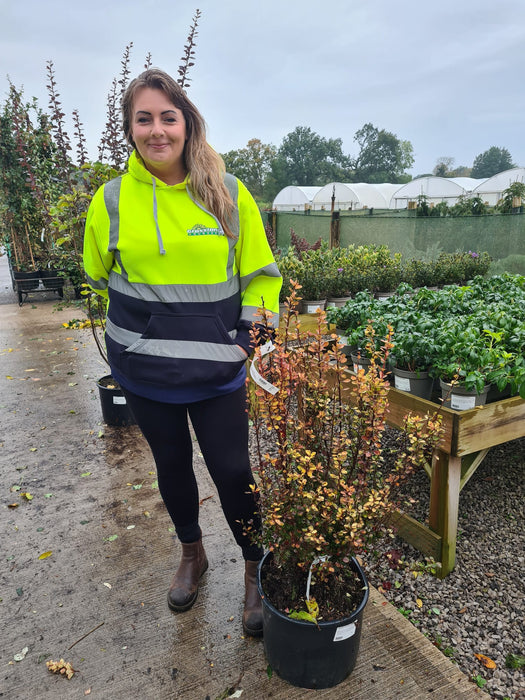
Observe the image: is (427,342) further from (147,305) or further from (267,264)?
(147,305)

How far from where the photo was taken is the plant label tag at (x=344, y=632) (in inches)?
61.6

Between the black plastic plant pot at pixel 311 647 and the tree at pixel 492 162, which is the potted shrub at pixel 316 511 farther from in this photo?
the tree at pixel 492 162

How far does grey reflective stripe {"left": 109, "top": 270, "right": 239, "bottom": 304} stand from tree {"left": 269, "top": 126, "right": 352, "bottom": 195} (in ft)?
226

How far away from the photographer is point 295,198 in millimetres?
39812

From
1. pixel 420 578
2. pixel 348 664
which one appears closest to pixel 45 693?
pixel 348 664

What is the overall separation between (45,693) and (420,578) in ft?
5.43

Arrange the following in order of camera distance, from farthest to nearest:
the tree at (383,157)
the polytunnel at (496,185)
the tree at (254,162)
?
the tree at (383,157) → the tree at (254,162) → the polytunnel at (496,185)

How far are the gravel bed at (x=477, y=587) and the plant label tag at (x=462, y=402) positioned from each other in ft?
2.32

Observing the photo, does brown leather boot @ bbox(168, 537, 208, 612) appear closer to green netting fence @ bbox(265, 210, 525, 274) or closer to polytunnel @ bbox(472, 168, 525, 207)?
green netting fence @ bbox(265, 210, 525, 274)

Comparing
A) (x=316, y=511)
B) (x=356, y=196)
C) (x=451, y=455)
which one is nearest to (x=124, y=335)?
(x=316, y=511)

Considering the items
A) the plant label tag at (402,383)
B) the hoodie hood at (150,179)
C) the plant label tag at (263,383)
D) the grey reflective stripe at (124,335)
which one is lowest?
the plant label tag at (402,383)

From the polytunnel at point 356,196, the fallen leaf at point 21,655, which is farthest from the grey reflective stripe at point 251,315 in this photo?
the polytunnel at point 356,196

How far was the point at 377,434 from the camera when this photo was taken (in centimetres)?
164

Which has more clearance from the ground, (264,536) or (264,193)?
(264,193)
